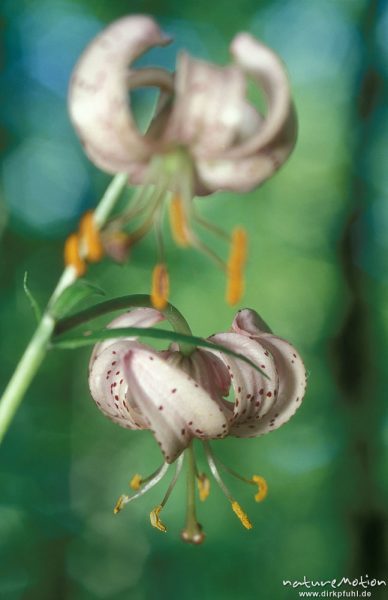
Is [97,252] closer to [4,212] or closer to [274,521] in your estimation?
[4,212]

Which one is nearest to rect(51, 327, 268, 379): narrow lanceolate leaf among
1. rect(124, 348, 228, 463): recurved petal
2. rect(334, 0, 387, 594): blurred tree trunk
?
rect(124, 348, 228, 463): recurved petal

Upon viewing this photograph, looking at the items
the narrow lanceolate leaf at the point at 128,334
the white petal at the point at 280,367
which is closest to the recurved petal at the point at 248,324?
the white petal at the point at 280,367

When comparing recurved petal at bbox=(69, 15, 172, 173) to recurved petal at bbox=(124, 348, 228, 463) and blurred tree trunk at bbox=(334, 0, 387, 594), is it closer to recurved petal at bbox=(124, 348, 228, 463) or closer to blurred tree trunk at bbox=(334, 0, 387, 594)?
recurved petal at bbox=(124, 348, 228, 463)

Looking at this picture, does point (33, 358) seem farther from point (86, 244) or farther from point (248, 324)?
point (248, 324)

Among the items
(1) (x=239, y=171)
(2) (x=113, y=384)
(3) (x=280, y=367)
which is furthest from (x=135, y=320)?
(1) (x=239, y=171)

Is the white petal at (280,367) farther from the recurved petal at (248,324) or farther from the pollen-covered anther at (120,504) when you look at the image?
the pollen-covered anther at (120,504)
